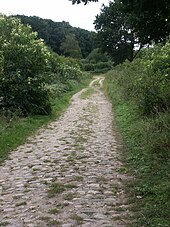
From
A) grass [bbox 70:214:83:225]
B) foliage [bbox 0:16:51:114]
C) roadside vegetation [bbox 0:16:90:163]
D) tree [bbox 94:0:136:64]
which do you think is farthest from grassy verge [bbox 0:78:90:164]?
tree [bbox 94:0:136:64]

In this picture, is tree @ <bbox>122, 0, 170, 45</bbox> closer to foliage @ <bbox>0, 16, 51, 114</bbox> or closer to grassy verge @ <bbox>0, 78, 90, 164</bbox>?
grassy verge @ <bbox>0, 78, 90, 164</bbox>

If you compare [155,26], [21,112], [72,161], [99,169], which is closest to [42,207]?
[99,169]

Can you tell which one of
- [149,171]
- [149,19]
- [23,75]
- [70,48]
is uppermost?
[70,48]

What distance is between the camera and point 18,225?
516 centimetres

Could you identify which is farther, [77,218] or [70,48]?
[70,48]

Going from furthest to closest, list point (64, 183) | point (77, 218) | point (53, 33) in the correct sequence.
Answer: point (53, 33), point (64, 183), point (77, 218)

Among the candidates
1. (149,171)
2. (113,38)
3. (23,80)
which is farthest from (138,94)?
(113,38)

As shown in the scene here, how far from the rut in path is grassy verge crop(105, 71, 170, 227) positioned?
264mm

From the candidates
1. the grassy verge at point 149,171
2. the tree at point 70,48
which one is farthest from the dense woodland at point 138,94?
the tree at point 70,48

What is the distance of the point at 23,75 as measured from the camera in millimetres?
17297

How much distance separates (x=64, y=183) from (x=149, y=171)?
6.04 feet

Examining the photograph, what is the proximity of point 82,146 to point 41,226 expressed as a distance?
5928 millimetres

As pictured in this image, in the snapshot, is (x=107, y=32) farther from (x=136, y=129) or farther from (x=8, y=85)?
(x=136, y=129)

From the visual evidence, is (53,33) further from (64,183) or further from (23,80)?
(64,183)
